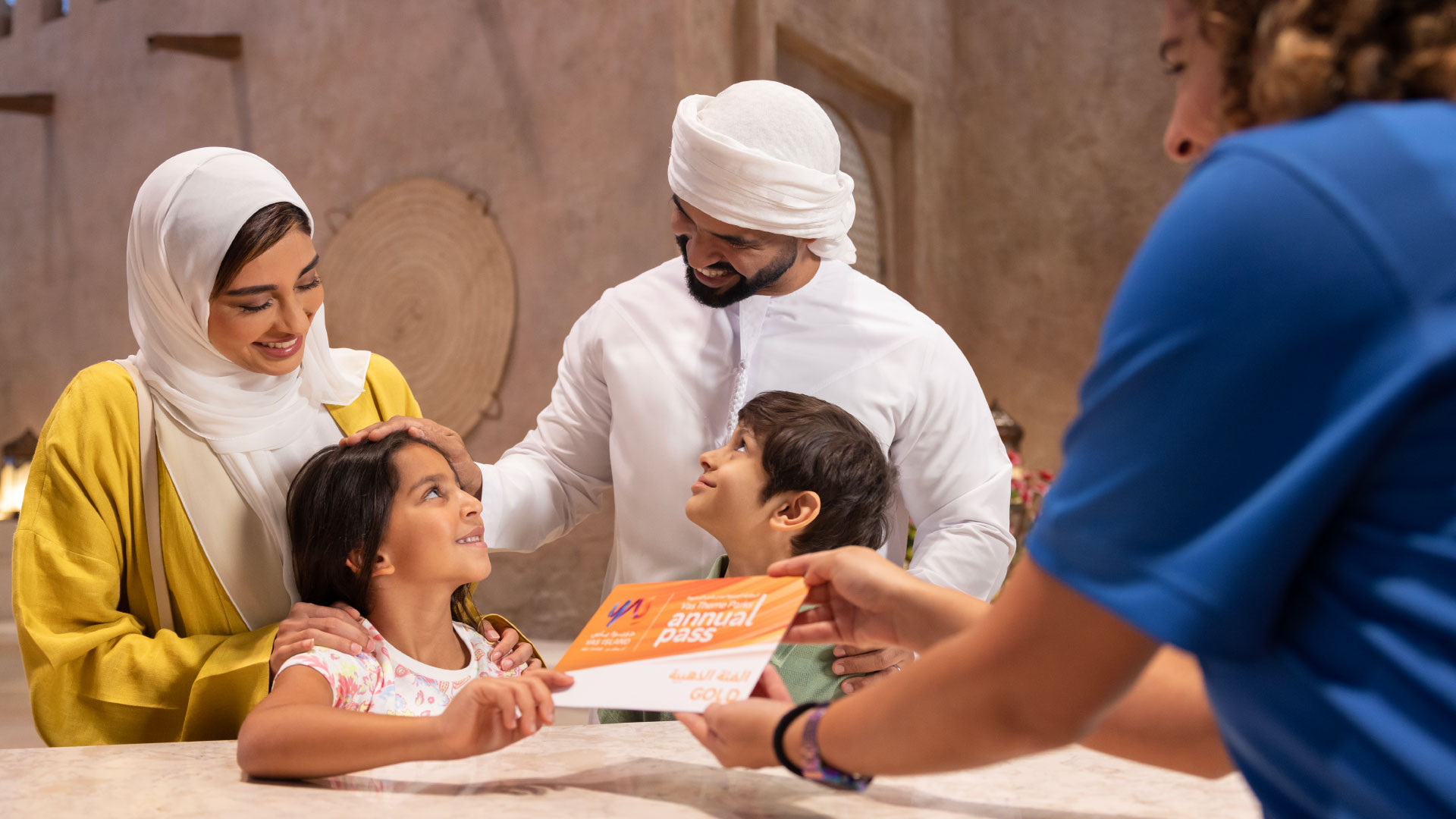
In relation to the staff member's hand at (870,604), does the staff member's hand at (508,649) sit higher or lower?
lower

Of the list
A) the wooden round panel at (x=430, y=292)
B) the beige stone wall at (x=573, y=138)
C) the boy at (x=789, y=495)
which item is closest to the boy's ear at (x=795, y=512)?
the boy at (x=789, y=495)

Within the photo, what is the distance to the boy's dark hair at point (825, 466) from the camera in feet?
7.36

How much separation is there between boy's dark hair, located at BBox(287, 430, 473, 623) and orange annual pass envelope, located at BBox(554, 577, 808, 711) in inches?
31.0

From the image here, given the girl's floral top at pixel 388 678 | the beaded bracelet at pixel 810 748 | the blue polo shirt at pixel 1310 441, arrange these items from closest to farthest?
the blue polo shirt at pixel 1310 441 → the beaded bracelet at pixel 810 748 → the girl's floral top at pixel 388 678

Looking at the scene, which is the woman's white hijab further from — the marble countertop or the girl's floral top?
the marble countertop

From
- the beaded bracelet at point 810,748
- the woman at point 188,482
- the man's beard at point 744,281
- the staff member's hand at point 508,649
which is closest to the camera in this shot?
the beaded bracelet at point 810,748

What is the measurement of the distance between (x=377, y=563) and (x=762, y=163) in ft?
3.70

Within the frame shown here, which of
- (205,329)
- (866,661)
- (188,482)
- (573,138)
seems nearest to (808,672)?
(866,661)

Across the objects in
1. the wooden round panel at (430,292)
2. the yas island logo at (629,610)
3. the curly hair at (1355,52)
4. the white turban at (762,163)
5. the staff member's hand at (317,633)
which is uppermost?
the curly hair at (1355,52)

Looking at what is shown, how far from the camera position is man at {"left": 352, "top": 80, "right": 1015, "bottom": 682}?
251cm

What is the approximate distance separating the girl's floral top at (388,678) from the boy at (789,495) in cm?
31

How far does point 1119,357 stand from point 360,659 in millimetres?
1656

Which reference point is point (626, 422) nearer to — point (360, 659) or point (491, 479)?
point (491, 479)

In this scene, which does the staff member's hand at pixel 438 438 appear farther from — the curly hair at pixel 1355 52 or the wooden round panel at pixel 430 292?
the wooden round panel at pixel 430 292
